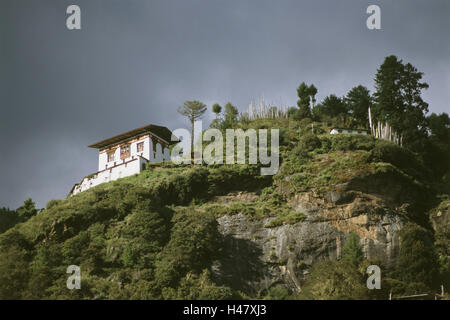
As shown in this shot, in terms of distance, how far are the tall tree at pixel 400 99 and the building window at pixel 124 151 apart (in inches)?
1026

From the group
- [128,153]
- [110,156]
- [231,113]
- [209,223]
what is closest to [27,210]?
[110,156]

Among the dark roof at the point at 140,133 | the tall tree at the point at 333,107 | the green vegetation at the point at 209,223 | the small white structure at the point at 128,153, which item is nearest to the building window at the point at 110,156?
the small white structure at the point at 128,153

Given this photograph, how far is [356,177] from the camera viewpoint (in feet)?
133

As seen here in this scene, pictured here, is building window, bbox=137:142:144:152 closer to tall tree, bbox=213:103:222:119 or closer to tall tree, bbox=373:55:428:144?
tall tree, bbox=213:103:222:119

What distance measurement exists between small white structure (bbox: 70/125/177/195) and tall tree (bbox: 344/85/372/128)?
21.6 metres

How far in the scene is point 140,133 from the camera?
52625 mm

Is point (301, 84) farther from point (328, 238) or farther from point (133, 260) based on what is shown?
point (133, 260)

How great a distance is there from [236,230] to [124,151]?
18884 millimetres

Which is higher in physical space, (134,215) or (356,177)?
(356,177)

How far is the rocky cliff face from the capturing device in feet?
116

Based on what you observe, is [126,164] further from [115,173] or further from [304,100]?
[304,100]
